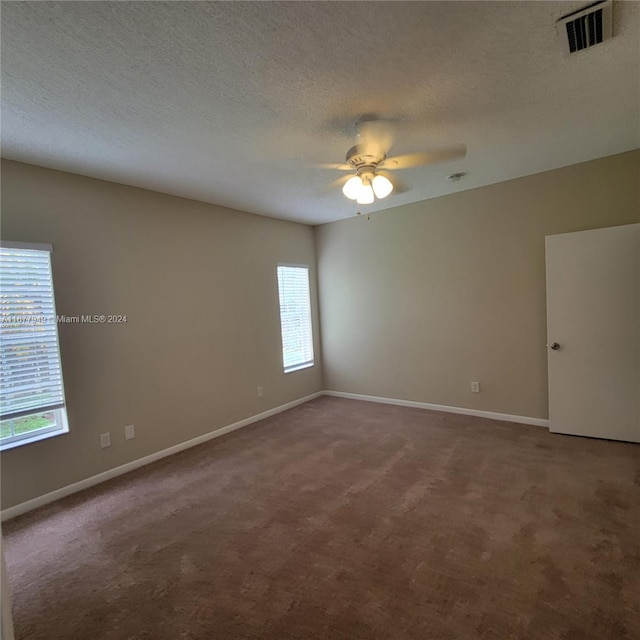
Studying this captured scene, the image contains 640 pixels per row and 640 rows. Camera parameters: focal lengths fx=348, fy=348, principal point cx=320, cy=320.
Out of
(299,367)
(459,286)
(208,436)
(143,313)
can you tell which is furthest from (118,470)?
(459,286)

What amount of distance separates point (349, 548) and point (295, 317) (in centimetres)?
339

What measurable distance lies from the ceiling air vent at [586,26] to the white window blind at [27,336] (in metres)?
3.57

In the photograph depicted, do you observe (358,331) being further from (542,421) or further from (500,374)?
(542,421)

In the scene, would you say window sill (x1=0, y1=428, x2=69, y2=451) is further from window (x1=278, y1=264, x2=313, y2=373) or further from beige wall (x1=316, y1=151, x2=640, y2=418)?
beige wall (x1=316, y1=151, x2=640, y2=418)

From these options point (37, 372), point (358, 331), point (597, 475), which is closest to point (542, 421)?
point (597, 475)

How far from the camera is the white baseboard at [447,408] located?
12.5 feet

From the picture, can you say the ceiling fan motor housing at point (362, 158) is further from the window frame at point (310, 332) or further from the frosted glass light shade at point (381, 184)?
the window frame at point (310, 332)

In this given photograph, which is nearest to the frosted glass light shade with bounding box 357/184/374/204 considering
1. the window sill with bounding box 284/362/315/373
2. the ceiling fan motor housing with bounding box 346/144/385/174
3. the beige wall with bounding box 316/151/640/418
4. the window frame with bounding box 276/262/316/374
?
the ceiling fan motor housing with bounding box 346/144/385/174

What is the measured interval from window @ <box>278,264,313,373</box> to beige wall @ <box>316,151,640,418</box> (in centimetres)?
31

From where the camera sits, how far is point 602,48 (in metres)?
1.74

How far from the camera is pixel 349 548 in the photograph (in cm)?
207

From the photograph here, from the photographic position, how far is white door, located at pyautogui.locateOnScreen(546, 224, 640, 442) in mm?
3158

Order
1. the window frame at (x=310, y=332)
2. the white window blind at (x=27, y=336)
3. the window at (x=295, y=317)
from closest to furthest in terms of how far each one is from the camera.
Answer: the white window blind at (x=27, y=336), the window frame at (x=310, y=332), the window at (x=295, y=317)

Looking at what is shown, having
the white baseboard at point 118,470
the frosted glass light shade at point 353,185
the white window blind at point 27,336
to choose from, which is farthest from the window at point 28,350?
the frosted glass light shade at point 353,185
